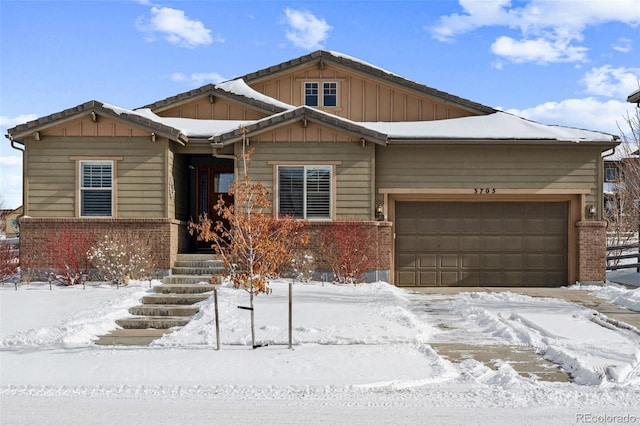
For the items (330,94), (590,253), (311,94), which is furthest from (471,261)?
(311,94)

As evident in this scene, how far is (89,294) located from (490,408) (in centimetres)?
1057

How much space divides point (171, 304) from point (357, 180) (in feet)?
20.7

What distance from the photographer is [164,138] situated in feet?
55.8

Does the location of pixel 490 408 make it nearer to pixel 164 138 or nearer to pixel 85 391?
pixel 85 391

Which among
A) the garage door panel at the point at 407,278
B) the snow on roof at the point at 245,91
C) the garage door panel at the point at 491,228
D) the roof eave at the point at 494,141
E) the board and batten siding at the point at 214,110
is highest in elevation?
the snow on roof at the point at 245,91

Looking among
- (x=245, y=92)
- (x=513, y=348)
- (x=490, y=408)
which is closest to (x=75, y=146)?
(x=245, y=92)

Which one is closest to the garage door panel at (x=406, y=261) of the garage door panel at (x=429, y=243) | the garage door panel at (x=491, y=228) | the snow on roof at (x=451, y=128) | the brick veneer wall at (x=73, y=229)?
the garage door panel at (x=429, y=243)

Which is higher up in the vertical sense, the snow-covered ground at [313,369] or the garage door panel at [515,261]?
the garage door panel at [515,261]

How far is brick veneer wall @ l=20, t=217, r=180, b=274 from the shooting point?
16.8 m

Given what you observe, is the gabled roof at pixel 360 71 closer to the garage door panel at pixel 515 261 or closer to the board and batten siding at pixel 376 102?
the board and batten siding at pixel 376 102

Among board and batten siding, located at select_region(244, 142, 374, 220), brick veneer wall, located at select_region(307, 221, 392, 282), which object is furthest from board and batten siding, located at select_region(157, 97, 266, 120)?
brick veneer wall, located at select_region(307, 221, 392, 282)

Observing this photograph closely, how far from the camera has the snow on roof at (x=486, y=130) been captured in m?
17.6

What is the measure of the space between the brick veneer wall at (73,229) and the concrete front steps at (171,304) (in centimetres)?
77

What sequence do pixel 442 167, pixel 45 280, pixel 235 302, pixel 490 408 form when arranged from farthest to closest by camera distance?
1. pixel 442 167
2. pixel 45 280
3. pixel 235 302
4. pixel 490 408
